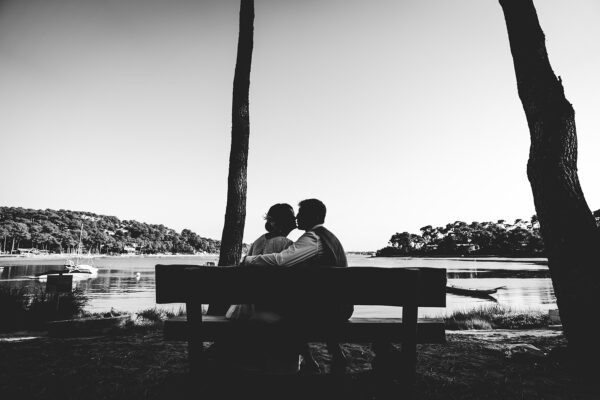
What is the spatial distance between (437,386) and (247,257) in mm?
2533

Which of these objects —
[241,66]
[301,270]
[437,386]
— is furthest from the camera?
[241,66]

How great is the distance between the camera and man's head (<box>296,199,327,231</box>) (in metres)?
3.12

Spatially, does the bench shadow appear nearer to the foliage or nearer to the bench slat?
the bench slat

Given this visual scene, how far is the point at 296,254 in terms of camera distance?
2656 mm

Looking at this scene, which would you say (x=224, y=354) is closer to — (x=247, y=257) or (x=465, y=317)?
(x=247, y=257)

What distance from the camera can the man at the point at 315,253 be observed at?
8.64ft

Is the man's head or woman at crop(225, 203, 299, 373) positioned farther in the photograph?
the man's head

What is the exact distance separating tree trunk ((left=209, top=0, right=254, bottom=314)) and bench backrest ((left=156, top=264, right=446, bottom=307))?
3.73 metres

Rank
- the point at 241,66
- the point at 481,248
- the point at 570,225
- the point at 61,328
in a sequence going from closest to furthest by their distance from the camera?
the point at 570,225, the point at 61,328, the point at 241,66, the point at 481,248

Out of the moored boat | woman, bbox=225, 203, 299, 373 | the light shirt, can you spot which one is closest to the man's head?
woman, bbox=225, 203, 299, 373

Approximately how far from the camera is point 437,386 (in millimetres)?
3646

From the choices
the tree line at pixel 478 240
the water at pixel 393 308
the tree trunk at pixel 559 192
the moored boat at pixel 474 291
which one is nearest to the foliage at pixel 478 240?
the tree line at pixel 478 240

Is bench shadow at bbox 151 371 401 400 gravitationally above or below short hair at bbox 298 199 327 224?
below

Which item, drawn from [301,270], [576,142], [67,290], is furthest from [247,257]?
[67,290]
